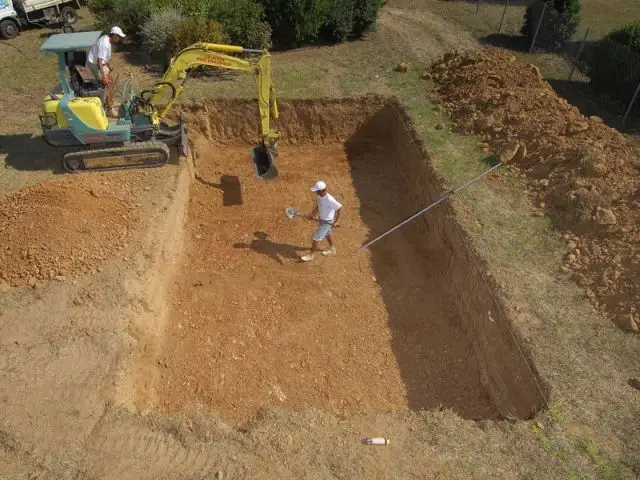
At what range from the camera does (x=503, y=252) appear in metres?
8.09

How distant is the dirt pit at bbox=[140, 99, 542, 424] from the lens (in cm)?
716

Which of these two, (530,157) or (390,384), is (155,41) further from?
(390,384)

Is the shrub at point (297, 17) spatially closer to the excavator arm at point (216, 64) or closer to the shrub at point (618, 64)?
the excavator arm at point (216, 64)

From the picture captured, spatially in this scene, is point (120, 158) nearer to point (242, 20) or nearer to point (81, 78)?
point (81, 78)

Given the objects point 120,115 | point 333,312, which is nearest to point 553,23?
point 333,312

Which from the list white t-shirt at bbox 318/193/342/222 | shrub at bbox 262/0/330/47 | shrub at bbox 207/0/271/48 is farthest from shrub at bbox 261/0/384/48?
white t-shirt at bbox 318/193/342/222

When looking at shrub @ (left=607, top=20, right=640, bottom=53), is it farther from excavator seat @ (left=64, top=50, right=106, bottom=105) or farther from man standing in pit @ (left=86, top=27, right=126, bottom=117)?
excavator seat @ (left=64, top=50, right=106, bottom=105)

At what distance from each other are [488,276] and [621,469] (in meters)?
3.15

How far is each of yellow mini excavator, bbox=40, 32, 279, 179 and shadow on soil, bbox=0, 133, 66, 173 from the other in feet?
2.62

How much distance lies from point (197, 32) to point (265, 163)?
225 inches

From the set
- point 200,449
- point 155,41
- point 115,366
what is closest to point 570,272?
point 200,449

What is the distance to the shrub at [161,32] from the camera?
47.0 ft

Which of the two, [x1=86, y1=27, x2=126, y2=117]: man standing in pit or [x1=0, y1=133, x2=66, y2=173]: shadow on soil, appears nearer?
[x1=86, y1=27, x2=126, y2=117]: man standing in pit

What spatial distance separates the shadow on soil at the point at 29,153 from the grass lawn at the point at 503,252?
0.05 metres
